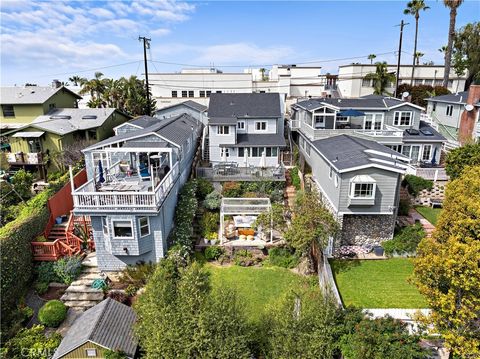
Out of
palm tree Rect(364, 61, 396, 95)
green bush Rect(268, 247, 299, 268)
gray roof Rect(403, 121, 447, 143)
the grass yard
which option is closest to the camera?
the grass yard

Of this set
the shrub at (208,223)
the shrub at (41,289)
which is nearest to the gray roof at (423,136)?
the shrub at (208,223)

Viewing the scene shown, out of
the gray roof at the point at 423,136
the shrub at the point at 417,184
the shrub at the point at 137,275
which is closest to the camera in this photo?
the shrub at the point at 137,275

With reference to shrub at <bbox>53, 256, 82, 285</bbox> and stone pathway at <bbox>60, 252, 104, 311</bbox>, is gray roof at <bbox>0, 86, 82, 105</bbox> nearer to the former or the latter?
shrub at <bbox>53, 256, 82, 285</bbox>

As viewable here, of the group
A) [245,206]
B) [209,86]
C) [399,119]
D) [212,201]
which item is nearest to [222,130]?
[212,201]

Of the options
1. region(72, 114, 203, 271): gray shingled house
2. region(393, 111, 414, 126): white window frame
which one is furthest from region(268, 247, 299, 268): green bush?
region(393, 111, 414, 126): white window frame

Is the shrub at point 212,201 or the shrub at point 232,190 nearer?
the shrub at point 212,201

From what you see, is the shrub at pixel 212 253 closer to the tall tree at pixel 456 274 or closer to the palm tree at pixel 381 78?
the tall tree at pixel 456 274
